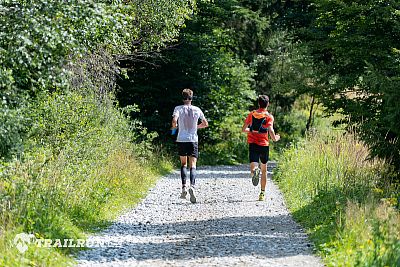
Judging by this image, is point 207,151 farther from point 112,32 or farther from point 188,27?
point 112,32

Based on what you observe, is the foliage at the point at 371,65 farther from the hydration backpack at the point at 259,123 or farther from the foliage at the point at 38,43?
the foliage at the point at 38,43

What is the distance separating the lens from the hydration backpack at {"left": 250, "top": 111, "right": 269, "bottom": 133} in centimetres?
1539

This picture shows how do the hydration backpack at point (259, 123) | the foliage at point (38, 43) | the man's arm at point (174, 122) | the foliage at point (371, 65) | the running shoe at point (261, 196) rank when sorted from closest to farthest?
the foliage at point (38, 43)
the foliage at point (371, 65)
the man's arm at point (174, 122)
the hydration backpack at point (259, 123)
the running shoe at point (261, 196)

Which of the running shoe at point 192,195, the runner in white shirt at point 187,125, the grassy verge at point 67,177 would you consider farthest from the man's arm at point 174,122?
the grassy verge at point 67,177

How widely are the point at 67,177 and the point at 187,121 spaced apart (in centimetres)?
305

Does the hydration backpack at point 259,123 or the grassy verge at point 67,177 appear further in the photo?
the hydration backpack at point 259,123

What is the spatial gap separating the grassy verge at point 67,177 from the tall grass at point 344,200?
3239mm

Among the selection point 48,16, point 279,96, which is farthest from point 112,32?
point 279,96

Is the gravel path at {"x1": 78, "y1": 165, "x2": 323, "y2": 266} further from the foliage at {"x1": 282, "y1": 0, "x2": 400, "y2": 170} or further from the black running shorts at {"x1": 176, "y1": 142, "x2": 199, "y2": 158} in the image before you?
the foliage at {"x1": 282, "y1": 0, "x2": 400, "y2": 170}

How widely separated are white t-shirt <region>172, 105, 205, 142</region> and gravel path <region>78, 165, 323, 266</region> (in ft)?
4.37

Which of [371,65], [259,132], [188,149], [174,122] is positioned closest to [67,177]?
→ [174,122]

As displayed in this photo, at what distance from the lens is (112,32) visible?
12109 mm

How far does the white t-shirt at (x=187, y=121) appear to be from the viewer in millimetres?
14969

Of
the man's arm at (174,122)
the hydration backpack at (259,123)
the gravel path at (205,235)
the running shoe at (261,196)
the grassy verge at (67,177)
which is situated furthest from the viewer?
the running shoe at (261,196)
